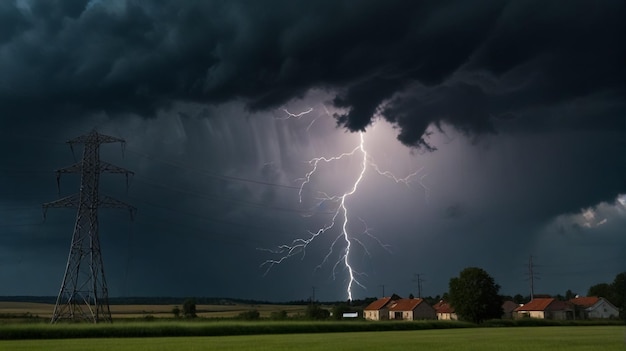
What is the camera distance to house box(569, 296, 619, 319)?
186 metres

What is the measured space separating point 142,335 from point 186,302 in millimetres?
75657

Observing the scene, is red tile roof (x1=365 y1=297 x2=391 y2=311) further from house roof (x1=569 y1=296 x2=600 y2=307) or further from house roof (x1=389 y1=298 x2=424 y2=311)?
house roof (x1=569 y1=296 x2=600 y2=307)

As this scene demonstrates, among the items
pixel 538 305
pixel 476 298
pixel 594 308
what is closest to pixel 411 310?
pixel 538 305

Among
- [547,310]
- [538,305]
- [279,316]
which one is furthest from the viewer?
Result: [538,305]

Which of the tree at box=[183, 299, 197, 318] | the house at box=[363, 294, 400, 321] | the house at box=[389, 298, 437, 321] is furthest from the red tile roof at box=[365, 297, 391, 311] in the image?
the tree at box=[183, 299, 197, 318]

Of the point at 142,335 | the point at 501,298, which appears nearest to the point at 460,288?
the point at 501,298

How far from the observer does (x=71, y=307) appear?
257 feet

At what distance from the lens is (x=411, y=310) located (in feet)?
562

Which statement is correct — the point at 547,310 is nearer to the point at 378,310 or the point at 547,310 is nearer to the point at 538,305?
the point at 538,305

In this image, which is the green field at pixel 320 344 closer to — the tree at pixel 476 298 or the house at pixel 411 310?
the tree at pixel 476 298

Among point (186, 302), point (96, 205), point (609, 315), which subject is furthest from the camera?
point (609, 315)

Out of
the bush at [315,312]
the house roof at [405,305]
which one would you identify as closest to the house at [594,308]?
the house roof at [405,305]

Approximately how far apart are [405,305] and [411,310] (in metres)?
6.90

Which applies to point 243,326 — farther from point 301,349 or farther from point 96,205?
point 301,349
